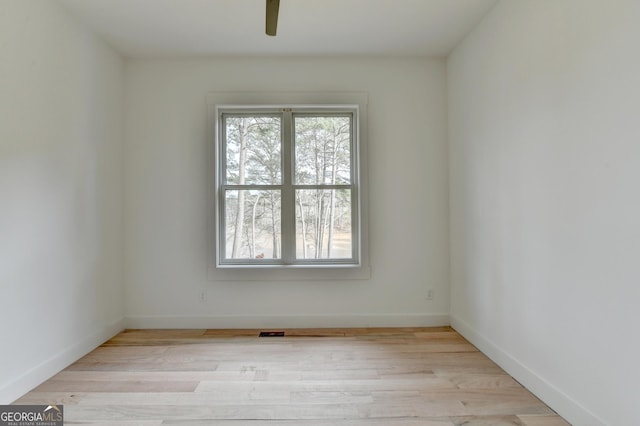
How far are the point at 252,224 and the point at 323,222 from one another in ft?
2.54

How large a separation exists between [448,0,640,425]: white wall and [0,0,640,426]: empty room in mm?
14

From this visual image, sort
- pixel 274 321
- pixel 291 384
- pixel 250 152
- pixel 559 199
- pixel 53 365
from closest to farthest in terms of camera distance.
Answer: pixel 559 199, pixel 291 384, pixel 53 365, pixel 274 321, pixel 250 152

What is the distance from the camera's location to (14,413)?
81.1 inches

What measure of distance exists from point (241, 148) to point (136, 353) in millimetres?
2194

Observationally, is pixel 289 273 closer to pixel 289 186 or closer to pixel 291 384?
pixel 289 186

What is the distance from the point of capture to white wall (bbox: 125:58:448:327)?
353 cm

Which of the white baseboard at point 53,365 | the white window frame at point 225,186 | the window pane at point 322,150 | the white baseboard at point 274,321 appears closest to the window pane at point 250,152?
the white window frame at point 225,186

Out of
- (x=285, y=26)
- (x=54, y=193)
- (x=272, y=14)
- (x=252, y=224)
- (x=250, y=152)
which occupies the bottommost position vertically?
(x=252, y=224)

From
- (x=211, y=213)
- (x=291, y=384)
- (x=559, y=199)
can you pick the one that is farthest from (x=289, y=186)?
(x=559, y=199)

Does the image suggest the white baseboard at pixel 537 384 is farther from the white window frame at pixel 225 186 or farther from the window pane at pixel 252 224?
the window pane at pixel 252 224

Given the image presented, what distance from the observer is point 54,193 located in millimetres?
2596

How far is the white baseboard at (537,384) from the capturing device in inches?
73.9

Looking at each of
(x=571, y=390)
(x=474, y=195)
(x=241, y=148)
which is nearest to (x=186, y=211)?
(x=241, y=148)

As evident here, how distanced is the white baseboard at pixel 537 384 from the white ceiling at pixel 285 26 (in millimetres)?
2778
